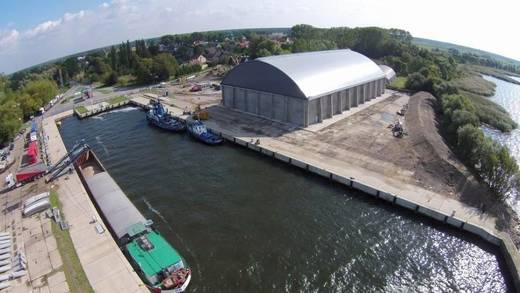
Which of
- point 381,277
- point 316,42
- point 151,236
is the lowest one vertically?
point 381,277

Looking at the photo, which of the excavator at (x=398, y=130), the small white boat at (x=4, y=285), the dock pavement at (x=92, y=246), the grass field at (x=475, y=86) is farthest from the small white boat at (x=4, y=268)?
the grass field at (x=475, y=86)

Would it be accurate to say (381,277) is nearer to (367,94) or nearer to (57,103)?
(367,94)

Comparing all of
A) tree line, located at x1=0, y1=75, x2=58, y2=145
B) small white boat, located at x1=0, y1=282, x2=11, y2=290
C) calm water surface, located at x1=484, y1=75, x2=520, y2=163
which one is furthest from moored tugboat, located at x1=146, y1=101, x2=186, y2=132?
calm water surface, located at x1=484, y1=75, x2=520, y2=163

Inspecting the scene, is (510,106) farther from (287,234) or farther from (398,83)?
(287,234)

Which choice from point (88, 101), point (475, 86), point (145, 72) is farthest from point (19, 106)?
point (475, 86)

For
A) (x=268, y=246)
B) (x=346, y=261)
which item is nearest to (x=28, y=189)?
(x=268, y=246)

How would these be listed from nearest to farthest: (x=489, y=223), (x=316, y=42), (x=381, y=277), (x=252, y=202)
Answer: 1. (x=381, y=277)
2. (x=489, y=223)
3. (x=252, y=202)
4. (x=316, y=42)
